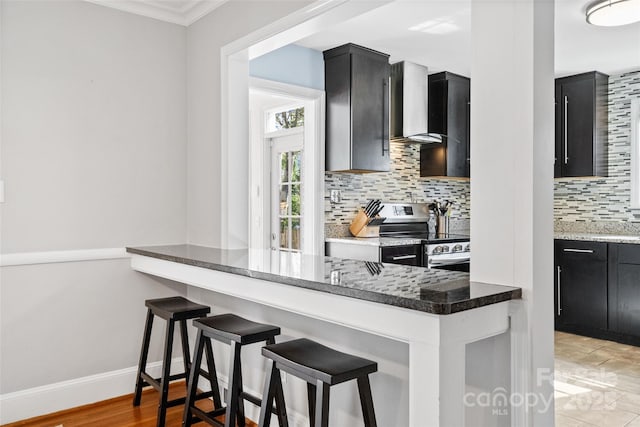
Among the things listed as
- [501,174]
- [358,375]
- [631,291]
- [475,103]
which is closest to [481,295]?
[501,174]

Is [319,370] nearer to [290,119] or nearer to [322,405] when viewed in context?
[322,405]

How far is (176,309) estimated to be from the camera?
266 centimetres

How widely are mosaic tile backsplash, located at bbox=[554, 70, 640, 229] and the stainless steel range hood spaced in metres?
1.83

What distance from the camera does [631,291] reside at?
411cm

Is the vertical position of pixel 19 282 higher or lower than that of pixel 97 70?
lower

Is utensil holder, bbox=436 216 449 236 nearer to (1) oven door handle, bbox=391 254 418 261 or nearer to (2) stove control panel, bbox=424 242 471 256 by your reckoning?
(2) stove control panel, bbox=424 242 471 256

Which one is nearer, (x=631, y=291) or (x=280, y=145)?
(x=631, y=291)

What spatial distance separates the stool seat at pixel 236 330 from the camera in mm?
2129

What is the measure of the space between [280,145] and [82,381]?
9.06ft

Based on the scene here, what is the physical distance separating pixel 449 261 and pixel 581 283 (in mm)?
1316

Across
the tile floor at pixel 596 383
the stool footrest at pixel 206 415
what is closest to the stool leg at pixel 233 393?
the stool footrest at pixel 206 415

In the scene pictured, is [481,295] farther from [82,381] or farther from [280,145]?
[280,145]

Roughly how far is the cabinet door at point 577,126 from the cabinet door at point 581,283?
80 centimetres

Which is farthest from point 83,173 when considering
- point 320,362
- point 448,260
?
point 448,260
